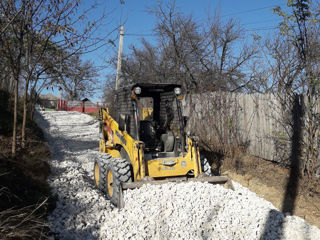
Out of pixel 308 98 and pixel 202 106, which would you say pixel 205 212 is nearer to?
pixel 308 98

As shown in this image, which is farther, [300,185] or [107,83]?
[107,83]

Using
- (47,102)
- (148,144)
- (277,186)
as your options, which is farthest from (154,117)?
(47,102)

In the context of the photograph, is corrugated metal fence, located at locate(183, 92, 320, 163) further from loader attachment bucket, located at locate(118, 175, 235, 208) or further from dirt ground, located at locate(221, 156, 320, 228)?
loader attachment bucket, located at locate(118, 175, 235, 208)

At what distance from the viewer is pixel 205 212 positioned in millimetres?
4559

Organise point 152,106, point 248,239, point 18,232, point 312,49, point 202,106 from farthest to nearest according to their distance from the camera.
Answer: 1. point 202,106
2. point 152,106
3. point 312,49
4. point 248,239
5. point 18,232

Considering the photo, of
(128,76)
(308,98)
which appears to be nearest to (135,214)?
(308,98)

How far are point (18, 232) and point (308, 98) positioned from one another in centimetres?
588

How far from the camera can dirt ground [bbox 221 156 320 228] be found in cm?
549

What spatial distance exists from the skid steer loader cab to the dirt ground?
1522mm

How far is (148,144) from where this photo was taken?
6.30 meters

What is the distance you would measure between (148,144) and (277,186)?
3124 mm

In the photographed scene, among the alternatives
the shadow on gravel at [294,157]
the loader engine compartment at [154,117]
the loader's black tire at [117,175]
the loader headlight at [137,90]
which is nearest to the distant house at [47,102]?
the loader engine compartment at [154,117]

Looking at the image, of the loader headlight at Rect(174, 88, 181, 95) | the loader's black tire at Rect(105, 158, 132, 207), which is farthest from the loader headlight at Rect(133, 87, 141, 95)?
the loader's black tire at Rect(105, 158, 132, 207)

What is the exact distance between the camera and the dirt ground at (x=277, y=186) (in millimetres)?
5489
